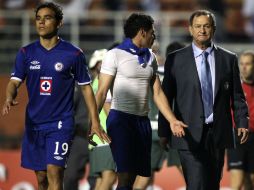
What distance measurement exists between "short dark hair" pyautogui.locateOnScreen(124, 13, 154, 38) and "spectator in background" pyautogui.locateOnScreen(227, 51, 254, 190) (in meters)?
3.23

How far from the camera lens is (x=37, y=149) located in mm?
9109

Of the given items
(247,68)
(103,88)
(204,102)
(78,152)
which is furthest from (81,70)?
(78,152)

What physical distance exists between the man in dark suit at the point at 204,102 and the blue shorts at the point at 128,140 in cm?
32

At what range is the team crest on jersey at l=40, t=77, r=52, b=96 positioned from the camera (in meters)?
8.95

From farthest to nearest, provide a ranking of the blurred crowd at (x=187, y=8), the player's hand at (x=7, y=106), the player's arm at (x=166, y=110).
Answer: the blurred crowd at (x=187, y=8), the player's arm at (x=166, y=110), the player's hand at (x=7, y=106)

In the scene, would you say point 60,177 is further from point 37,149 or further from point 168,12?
point 168,12

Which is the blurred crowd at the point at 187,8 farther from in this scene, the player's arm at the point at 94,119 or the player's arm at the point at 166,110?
the player's arm at the point at 94,119

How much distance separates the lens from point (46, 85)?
352 inches

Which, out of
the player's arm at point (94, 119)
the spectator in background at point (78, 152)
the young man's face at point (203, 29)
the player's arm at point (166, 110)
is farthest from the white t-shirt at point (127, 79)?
the spectator in background at point (78, 152)

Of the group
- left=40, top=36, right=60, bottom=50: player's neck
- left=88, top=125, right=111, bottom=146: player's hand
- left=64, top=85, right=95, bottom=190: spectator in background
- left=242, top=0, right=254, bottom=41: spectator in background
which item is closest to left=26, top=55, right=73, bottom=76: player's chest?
left=40, top=36, right=60, bottom=50: player's neck

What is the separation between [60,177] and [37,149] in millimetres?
370

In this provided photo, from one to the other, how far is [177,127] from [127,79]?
0.78m

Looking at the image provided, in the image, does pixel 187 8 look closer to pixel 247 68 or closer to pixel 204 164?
pixel 247 68

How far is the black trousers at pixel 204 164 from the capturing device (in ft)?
29.8
